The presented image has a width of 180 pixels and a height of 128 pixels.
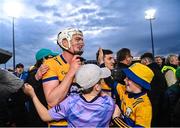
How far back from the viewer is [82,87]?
306 centimetres

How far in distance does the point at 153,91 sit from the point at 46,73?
8.41ft

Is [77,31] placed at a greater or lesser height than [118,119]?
greater

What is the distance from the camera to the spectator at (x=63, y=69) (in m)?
3.04

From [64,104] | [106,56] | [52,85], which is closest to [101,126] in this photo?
[64,104]

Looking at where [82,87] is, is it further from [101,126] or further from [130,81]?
[130,81]

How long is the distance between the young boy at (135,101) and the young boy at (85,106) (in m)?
0.17

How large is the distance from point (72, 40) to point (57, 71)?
41 cm

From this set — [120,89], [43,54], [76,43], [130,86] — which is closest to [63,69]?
[76,43]

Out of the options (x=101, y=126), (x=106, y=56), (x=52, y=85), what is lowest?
(x=101, y=126)

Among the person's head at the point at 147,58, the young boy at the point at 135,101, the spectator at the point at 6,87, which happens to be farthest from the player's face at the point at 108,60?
the spectator at the point at 6,87

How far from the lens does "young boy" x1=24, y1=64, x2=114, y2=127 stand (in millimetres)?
2986

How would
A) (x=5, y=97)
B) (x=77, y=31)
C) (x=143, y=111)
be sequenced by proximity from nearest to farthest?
(x=5, y=97) < (x=143, y=111) < (x=77, y=31)

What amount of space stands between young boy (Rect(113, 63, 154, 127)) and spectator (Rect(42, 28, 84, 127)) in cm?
61

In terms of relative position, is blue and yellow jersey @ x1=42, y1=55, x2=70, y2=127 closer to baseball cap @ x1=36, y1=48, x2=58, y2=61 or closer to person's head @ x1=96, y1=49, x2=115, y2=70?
baseball cap @ x1=36, y1=48, x2=58, y2=61
